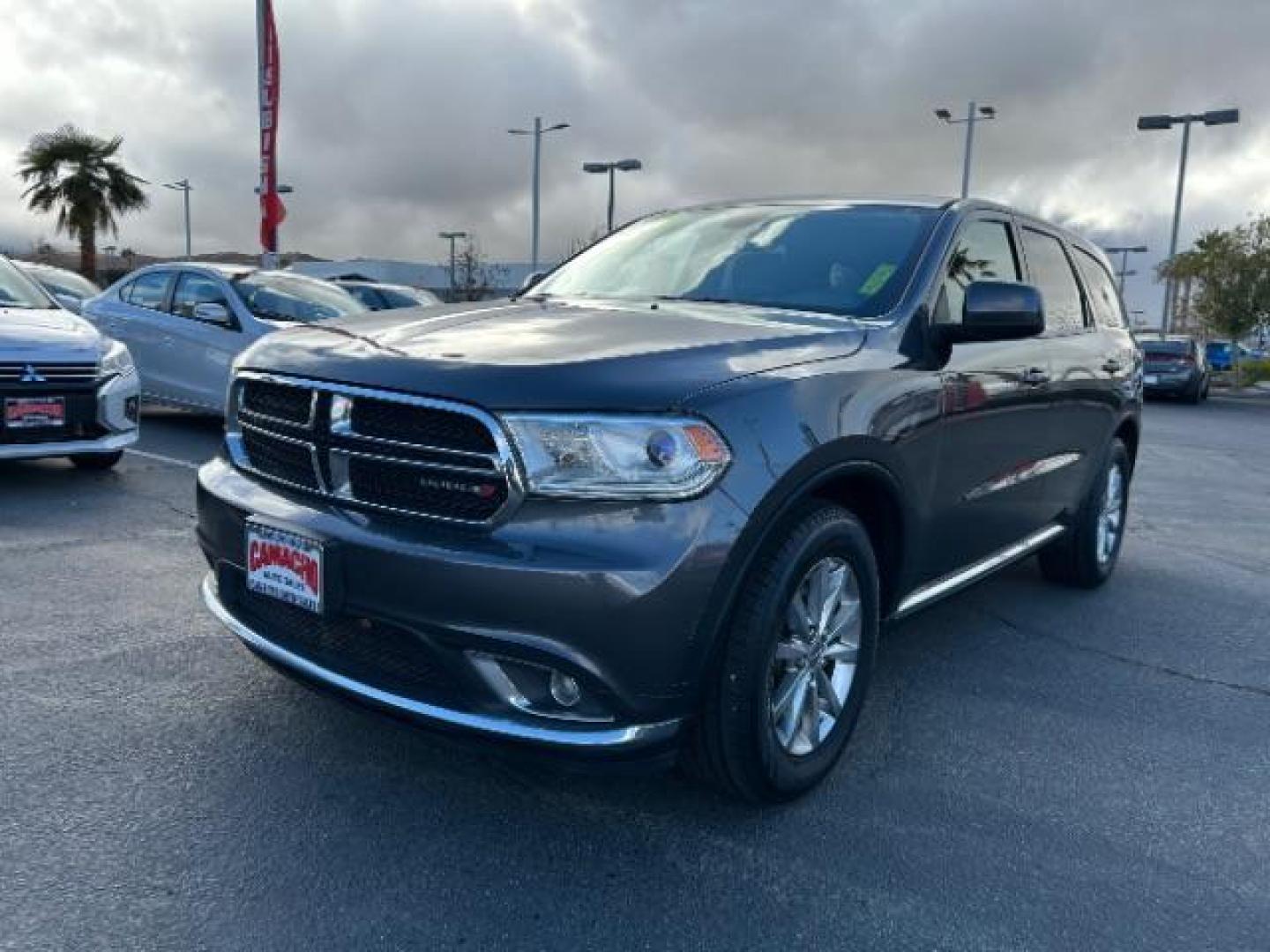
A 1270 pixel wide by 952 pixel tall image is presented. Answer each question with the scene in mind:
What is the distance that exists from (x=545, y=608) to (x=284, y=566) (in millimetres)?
790

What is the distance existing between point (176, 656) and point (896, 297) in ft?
9.15

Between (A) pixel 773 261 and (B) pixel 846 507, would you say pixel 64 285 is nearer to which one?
(A) pixel 773 261

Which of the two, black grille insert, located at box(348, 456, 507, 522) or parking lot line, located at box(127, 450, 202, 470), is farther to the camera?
parking lot line, located at box(127, 450, 202, 470)

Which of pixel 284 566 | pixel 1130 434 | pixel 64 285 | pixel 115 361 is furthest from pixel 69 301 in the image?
pixel 1130 434

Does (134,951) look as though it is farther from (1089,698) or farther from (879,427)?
(1089,698)

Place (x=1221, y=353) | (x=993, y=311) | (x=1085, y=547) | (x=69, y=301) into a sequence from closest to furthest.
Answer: (x=993, y=311), (x=1085, y=547), (x=69, y=301), (x=1221, y=353)

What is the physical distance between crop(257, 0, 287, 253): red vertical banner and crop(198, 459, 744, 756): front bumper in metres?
13.9

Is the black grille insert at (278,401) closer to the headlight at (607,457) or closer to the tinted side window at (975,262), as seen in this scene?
the headlight at (607,457)

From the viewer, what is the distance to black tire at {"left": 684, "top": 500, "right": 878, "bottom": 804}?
2.56 metres

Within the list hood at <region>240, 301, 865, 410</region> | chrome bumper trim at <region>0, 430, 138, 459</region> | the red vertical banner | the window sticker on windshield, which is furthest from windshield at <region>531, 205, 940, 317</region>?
the red vertical banner

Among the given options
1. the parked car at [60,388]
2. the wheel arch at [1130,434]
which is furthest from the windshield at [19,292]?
the wheel arch at [1130,434]

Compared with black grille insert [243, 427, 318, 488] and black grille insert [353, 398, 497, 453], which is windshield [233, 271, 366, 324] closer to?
black grille insert [243, 427, 318, 488]

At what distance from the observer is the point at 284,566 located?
271 cm

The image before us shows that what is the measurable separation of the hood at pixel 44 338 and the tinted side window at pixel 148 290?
8.40 ft
